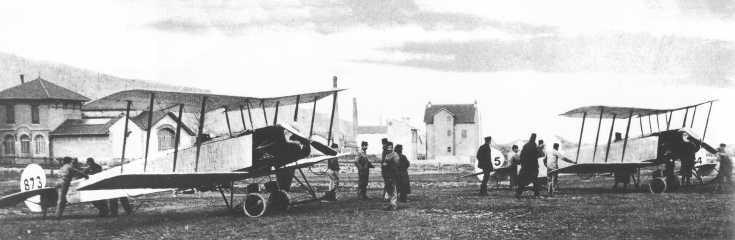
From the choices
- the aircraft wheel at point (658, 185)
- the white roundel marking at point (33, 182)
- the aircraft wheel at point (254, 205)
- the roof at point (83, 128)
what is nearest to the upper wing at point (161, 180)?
the aircraft wheel at point (254, 205)

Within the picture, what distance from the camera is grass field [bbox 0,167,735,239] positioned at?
8.41 metres

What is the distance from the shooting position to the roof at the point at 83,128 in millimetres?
49844

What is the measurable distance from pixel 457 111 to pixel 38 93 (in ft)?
146

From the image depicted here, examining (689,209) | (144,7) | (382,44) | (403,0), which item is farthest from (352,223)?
(382,44)

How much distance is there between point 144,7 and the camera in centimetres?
1981

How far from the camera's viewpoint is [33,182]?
1299 centimetres

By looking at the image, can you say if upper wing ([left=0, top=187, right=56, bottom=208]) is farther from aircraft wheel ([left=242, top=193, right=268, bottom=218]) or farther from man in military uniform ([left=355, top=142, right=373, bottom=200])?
man in military uniform ([left=355, top=142, right=373, bottom=200])

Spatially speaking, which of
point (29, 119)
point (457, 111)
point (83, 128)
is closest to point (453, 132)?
point (457, 111)

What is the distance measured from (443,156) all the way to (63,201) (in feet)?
196

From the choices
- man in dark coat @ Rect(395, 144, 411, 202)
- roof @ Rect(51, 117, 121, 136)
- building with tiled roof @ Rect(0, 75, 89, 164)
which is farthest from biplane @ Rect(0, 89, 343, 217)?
building with tiled roof @ Rect(0, 75, 89, 164)

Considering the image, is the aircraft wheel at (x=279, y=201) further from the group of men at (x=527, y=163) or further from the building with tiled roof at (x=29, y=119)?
the building with tiled roof at (x=29, y=119)

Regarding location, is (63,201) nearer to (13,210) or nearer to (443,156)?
(13,210)

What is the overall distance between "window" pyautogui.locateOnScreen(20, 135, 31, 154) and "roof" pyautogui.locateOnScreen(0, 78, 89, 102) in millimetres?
3697

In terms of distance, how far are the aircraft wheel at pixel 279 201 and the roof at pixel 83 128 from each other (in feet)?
137
